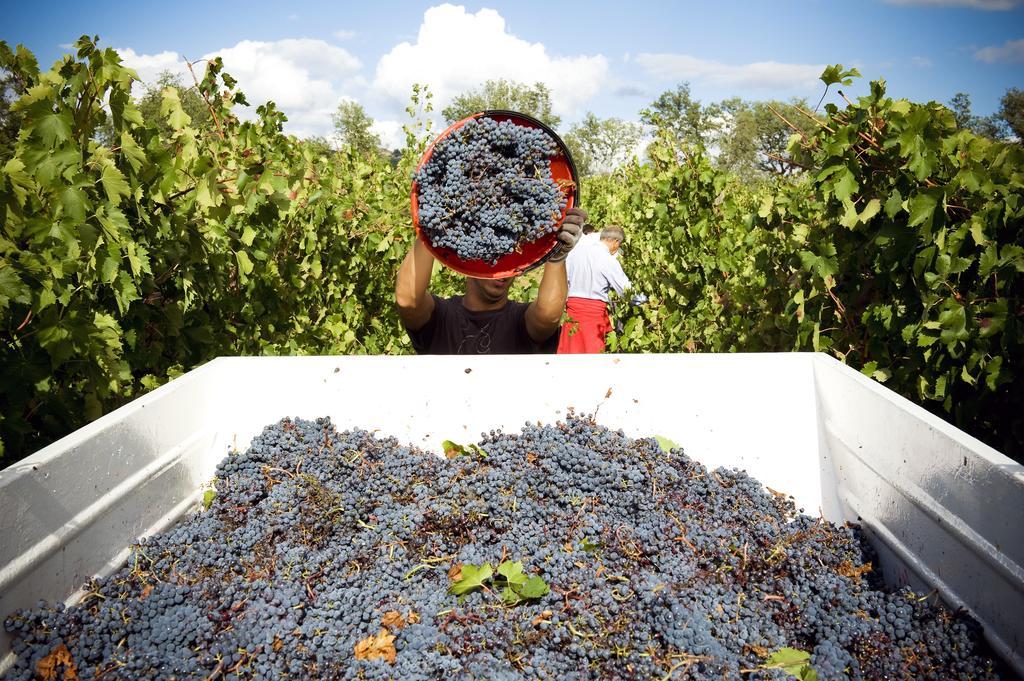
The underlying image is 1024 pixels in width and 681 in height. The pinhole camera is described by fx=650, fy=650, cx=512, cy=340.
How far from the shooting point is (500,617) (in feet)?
4.91

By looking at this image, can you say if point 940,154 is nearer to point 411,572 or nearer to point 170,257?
point 411,572

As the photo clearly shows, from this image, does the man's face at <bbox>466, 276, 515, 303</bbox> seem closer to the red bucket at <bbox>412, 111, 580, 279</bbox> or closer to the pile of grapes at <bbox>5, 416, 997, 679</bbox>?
the red bucket at <bbox>412, 111, 580, 279</bbox>

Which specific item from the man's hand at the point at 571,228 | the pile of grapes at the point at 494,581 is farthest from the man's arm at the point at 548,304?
the pile of grapes at the point at 494,581

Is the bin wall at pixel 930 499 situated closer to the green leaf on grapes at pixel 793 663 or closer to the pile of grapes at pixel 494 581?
the pile of grapes at pixel 494 581

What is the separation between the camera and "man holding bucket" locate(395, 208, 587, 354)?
2602 mm

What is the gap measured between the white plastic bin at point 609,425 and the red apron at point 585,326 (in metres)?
3.30

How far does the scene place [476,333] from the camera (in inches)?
113

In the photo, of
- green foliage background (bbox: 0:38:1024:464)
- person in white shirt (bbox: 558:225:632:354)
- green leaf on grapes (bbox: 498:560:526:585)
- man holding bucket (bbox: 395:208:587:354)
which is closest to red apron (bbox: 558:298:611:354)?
person in white shirt (bbox: 558:225:632:354)

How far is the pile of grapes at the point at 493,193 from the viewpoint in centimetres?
192

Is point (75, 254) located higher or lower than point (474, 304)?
higher

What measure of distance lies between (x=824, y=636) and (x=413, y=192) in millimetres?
1618

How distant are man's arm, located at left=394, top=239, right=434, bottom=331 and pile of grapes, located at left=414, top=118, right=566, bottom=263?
1.51 feet

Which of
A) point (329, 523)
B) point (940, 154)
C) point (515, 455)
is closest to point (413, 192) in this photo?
point (515, 455)

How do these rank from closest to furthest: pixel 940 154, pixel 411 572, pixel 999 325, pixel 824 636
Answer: pixel 824 636 → pixel 411 572 → pixel 999 325 → pixel 940 154
